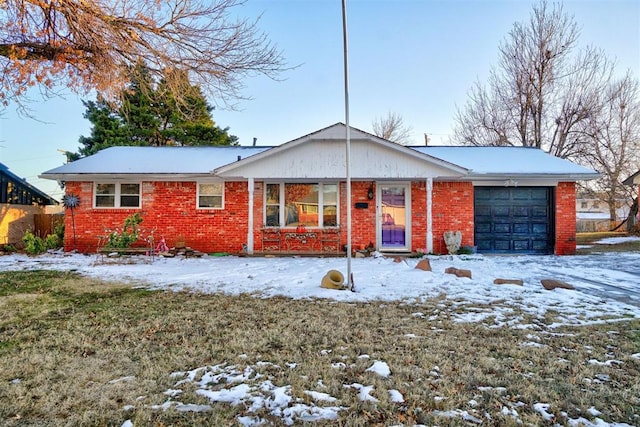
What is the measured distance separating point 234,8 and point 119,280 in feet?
20.9

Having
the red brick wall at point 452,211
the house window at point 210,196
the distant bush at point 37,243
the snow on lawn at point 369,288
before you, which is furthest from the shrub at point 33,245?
the red brick wall at point 452,211

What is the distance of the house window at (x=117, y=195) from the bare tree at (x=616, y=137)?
24.7m

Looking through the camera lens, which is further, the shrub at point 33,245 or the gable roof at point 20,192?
the gable roof at point 20,192

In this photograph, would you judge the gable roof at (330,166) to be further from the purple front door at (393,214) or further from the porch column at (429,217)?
the purple front door at (393,214)

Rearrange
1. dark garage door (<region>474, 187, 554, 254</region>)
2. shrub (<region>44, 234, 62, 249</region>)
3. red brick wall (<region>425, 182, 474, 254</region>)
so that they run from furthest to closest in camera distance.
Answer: shrub (<region>44, 234, 62, 249</region>) → dark garage door (<region>474, 187, 554, 254</region>) → red brick wall (<region>425, 182, 474, 254</region>)

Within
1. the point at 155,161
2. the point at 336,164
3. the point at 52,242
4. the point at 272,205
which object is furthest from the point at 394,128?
the point at 52,242

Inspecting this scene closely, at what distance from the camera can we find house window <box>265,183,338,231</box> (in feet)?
39.4

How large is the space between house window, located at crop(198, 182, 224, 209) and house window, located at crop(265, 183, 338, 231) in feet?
5.22

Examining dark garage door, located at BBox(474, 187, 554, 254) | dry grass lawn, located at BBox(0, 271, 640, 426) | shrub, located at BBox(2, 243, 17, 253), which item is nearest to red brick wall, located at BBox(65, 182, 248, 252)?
shrub, located at BBox(2, 243, 17, 253)

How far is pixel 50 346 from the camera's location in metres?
3.78

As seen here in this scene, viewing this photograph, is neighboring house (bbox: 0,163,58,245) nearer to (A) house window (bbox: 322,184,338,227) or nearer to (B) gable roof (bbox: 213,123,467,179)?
(B) gable roof (bbox: 213,123,467,179)

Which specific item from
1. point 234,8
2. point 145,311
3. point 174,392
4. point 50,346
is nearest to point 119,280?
point 145,311

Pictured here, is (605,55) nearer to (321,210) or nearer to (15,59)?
(321,210)

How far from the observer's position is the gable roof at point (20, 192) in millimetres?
13383
